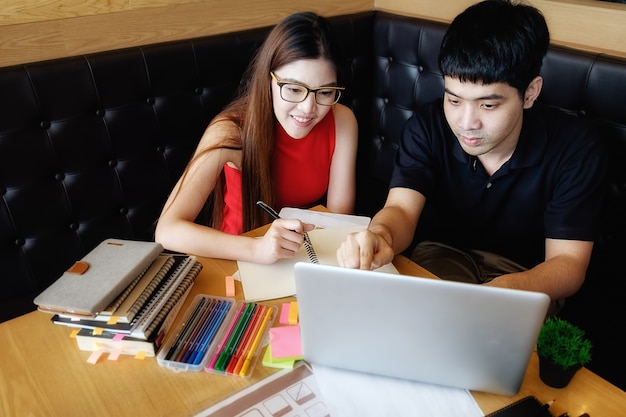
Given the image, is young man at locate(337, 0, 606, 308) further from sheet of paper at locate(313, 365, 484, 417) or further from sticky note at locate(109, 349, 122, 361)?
sticky note at locate(109, 349, 122, 361)

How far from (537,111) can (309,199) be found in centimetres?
72

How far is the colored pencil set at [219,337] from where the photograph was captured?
82 cm

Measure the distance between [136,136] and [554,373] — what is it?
137 centimetres

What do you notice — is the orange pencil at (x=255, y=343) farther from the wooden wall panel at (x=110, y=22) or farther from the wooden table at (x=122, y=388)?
the wooden wall panel at (x=110, y=22)

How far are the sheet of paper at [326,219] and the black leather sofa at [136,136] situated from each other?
649mm

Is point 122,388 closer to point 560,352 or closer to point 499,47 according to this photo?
point 560,352

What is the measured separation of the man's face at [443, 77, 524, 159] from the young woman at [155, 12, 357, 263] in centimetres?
33

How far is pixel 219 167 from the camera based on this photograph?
4.51 ft

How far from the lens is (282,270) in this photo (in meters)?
1.05

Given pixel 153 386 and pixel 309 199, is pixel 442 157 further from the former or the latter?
pixel 153 386

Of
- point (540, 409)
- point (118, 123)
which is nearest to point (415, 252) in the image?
point (540, 409)

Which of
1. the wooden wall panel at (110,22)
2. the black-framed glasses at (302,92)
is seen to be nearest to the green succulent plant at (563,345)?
the black-framed glasses at (302,92)

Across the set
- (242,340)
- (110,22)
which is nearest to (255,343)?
(242,340)

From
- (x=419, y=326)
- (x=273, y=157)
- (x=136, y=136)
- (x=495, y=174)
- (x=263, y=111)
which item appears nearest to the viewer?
(x=419, y=326)
